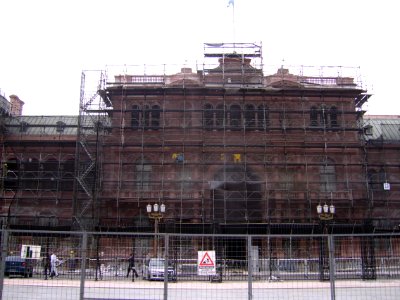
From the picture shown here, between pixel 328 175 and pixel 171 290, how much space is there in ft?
80.1

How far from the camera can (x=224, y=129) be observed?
36500mm

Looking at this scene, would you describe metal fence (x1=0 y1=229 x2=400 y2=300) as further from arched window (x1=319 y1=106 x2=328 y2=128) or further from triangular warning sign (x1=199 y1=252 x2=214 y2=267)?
arched window (x1=319 y1=106 x2=328 y2=128)

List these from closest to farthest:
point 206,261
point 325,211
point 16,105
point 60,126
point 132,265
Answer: point 206,261 < point 132,265 < point 325,211 < point 60,126 < point 16,105

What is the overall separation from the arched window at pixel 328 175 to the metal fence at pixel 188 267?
17.5 m

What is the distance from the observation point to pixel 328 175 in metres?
38.5

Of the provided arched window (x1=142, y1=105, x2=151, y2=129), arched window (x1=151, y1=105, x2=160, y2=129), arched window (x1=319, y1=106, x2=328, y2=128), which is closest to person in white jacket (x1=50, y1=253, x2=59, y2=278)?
arched window (x1=142, y1=105, x2=151, y2=129)

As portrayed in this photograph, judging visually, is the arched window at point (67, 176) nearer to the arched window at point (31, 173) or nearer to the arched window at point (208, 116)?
the arched window at point (31, 173)

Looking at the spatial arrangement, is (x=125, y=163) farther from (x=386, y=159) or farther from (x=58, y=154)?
(x=386, y=159)

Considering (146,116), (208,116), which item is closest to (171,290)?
(208,116)

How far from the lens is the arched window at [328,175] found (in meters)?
37.6

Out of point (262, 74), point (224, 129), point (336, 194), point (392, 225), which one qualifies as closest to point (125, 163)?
point (224, 129)

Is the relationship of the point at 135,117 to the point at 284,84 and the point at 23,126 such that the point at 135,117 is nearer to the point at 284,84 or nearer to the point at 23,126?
the point at 23,126

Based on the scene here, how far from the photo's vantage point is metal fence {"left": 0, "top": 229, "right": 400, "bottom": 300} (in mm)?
12891

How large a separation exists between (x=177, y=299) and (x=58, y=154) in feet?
98.9
